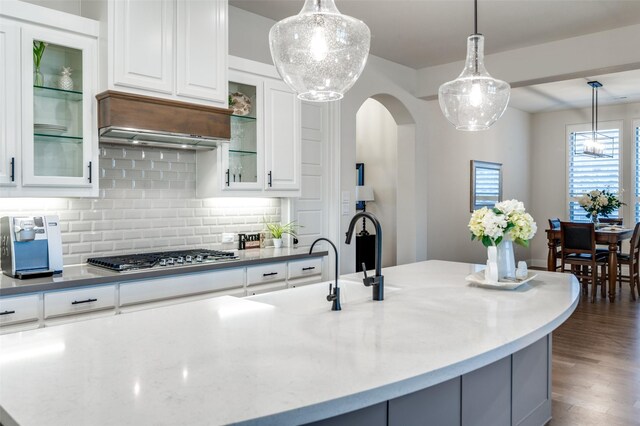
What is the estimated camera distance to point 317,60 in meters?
1.84

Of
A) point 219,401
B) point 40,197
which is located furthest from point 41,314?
point 219,401

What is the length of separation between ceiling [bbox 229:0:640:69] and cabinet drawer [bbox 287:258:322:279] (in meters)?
2.00

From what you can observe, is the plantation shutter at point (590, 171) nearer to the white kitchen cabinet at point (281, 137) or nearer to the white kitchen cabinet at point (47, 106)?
the white kitchen cabinet at point (281, 137)

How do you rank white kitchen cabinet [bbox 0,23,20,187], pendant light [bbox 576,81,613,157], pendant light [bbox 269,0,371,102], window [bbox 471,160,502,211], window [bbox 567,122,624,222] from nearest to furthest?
pendant light [bbox 269,0,371,102], white kitchen cabinet [bbox 0,23,20,187], pendant light [bbox 576,81,613,157], window [bbox 471,160,502,211], window [bbox 567,122,624,222]

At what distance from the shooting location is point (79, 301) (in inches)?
101

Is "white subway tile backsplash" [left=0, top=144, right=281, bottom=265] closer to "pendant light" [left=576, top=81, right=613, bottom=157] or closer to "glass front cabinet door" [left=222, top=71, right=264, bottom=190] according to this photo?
"glass front cabinet door" [left=222, top=71, right=264, bottom=190]

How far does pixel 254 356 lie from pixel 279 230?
2.78 metres

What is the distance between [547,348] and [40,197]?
9.39 ft

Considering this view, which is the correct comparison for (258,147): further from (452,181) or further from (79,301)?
(452,181)

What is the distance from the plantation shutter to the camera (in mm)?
8273

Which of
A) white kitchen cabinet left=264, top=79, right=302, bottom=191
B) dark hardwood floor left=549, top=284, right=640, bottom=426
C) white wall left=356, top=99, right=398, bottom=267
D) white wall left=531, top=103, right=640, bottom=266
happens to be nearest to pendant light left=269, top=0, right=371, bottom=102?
white kitchen cabinet left=264, top=79, right=302, bottom=191

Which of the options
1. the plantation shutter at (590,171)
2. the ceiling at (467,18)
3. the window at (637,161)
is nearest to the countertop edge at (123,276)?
the ceiling at (467,18)

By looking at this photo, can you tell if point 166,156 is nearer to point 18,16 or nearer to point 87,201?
point 87,201

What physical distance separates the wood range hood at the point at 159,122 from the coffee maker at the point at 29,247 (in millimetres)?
654
